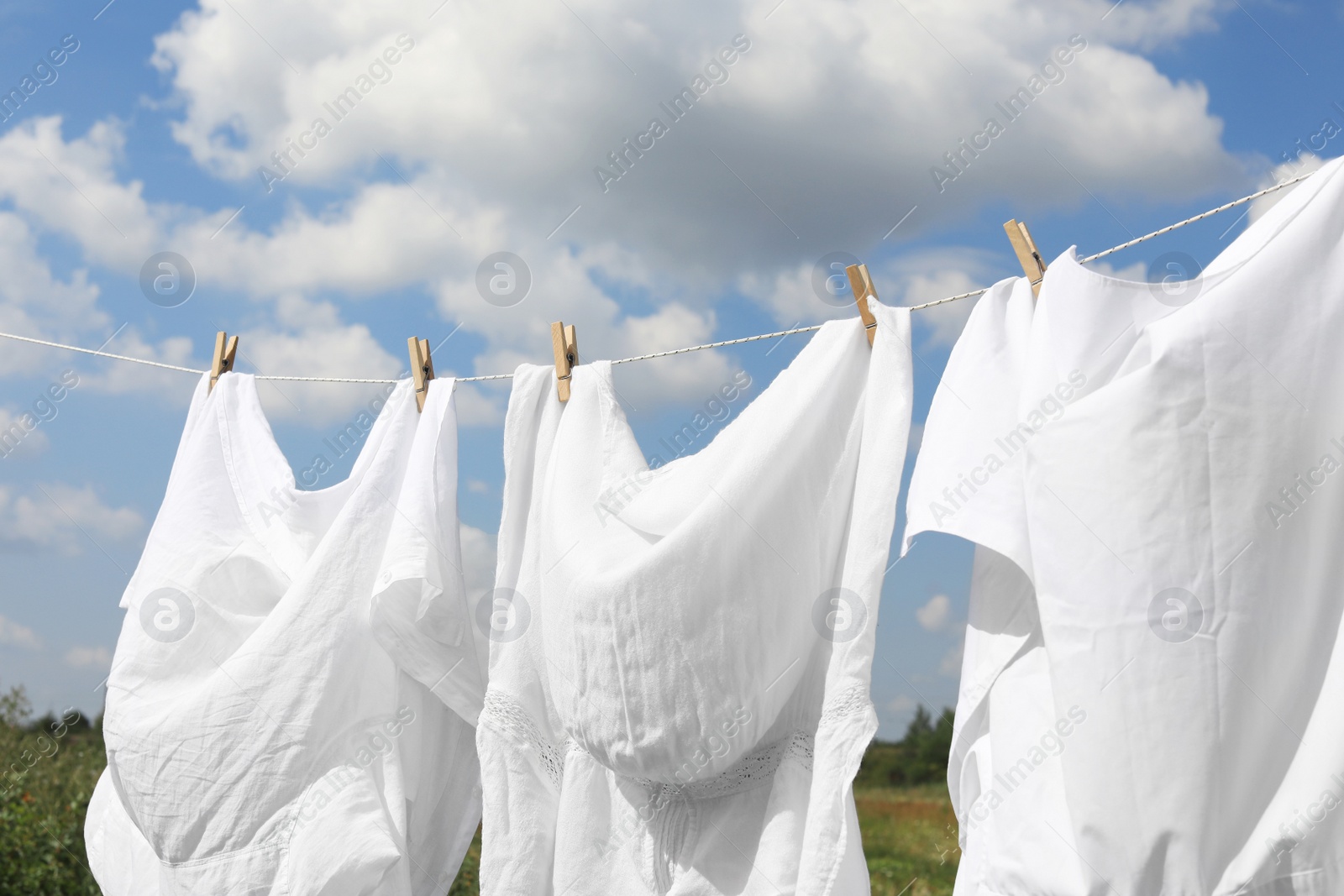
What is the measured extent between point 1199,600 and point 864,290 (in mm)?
585

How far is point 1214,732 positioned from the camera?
98cm

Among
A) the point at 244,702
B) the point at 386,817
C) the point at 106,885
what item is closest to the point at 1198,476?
the point at 386,817

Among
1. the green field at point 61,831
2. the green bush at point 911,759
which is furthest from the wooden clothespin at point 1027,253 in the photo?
the green bush at point 911,759

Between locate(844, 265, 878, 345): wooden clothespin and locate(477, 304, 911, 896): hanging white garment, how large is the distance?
2cm

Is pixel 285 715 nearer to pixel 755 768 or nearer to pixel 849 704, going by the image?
pixel 755 768

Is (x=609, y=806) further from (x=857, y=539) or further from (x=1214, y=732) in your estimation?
(x=1214, y=732)

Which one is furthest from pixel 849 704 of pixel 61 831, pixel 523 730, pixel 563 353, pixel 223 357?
Answer: pixel 61 831

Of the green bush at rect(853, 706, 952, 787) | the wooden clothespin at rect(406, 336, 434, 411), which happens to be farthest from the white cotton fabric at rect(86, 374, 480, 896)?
the green bush at rect(853, 706, 952, 787)

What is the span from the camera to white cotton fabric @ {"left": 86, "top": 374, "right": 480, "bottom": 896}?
163 centimetres

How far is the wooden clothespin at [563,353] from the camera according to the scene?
1.67m

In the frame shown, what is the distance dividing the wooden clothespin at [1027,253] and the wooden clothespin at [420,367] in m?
1.01

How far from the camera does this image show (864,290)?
1.40 m

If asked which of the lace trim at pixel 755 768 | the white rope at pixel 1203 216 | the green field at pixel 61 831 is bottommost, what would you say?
the green field at pixel 61 831

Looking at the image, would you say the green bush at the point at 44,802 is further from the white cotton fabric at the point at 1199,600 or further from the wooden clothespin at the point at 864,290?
the white cotton fabric at the point at 1199,600
